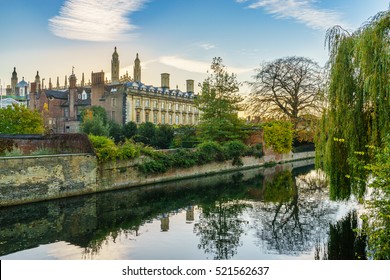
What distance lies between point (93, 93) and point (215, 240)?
96.1ft

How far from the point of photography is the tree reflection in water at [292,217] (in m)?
6.98

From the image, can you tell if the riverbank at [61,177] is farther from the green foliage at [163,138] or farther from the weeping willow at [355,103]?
the weeping willow at [355,103]

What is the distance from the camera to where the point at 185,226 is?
26.8ft

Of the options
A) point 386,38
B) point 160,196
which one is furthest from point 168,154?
point 386,38

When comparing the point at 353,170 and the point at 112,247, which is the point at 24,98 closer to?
the point at 112,247

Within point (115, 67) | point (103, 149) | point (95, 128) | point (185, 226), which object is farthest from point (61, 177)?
point (115, 67)

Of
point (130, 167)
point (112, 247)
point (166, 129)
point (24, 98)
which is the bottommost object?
point (112, 247)

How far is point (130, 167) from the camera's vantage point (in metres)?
13.9

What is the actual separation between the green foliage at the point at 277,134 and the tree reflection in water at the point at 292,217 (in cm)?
944

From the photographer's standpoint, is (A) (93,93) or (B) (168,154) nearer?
(B) (168,154)

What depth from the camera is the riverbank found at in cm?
1021

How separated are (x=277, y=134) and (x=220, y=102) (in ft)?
15.1

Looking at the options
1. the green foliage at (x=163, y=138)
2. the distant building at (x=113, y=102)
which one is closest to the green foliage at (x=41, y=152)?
the green foliage at (x=163, y=138)

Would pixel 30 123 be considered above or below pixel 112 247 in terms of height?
above
